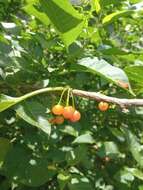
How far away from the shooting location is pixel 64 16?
126 centimetres

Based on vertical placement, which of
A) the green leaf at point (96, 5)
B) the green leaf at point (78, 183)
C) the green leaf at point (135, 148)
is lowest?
the green leaf at point (78, 183)

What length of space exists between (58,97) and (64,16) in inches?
13.0

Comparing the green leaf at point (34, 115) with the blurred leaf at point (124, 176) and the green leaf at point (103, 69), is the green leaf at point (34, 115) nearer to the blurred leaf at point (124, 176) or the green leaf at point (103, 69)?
the green leaf at point (103, 69)

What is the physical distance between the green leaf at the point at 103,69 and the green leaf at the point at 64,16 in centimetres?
10

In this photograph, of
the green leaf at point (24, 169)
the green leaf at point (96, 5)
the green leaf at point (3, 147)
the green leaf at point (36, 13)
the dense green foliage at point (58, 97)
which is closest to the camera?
the dense green foliage at point (58, 97)

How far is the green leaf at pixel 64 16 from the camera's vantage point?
4.03 ft

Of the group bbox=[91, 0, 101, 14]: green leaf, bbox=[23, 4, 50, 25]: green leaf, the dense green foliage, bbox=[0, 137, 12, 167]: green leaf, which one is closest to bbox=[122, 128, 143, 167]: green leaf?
the dense green foliage

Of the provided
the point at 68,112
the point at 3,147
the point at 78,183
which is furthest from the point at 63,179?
the point at 68,112

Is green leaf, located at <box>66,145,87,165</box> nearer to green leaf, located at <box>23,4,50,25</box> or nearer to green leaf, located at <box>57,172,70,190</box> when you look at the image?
green leaf, located at <box>57,172,70,190</box>

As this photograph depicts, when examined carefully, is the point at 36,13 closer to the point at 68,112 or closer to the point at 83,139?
the point at 68,112

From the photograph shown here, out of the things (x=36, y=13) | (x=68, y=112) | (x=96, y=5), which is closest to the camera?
(x=68, y=112)

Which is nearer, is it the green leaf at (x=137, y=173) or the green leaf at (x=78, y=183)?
the green leaf at (x=78, y=183)

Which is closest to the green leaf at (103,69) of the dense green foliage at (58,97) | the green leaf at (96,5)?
the dense green foliage at (58,97)

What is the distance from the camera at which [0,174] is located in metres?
1.98
